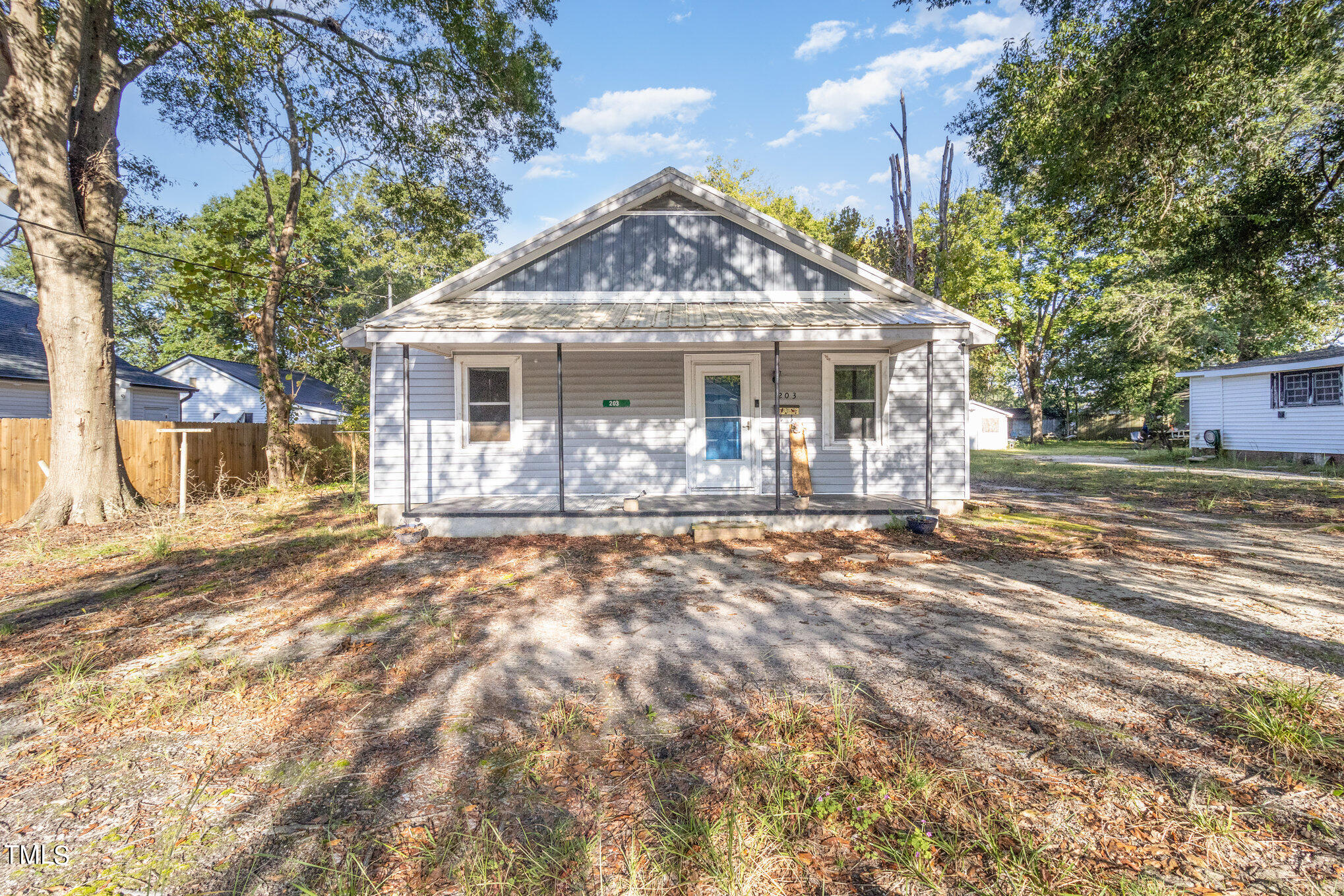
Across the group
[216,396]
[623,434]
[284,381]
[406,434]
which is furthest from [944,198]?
[216,396]

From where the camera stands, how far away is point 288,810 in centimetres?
220

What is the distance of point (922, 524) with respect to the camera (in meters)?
6.93

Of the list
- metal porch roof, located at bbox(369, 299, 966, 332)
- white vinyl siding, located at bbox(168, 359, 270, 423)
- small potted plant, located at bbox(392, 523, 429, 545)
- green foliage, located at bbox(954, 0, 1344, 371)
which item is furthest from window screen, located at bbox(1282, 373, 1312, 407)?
white vinyl siding, located at bbox(168, 359, 270, 423)

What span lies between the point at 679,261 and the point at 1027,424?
46.7m

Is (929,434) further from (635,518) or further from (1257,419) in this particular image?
(1257,419)

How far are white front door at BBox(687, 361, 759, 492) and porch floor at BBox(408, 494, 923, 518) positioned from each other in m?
0.30

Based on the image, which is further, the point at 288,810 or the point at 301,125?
the point at 301,125

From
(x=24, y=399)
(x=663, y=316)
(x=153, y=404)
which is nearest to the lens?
(x=663, y=316)

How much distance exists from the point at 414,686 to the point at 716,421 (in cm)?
609

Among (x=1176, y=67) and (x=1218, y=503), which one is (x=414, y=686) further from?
(x=1218, y=503)

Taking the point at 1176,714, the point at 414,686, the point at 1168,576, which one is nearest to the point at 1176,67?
the point at 1168,576

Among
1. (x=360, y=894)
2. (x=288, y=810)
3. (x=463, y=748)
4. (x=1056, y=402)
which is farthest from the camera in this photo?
(x=1056, y=402)

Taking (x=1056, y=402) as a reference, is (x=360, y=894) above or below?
below

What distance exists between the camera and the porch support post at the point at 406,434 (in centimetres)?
718
